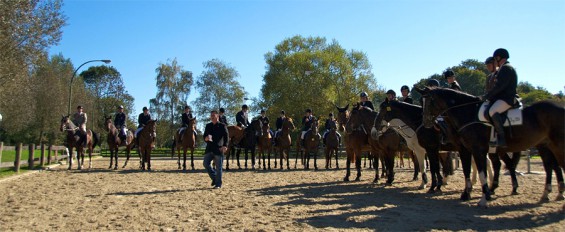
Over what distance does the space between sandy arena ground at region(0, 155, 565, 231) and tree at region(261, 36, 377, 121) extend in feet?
116

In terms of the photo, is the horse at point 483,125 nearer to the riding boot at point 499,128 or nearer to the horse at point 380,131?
the riding boot at point 499,128

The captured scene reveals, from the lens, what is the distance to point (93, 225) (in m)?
6.79

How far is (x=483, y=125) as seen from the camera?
28.8 feet

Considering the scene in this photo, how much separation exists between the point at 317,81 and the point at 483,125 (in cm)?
4001

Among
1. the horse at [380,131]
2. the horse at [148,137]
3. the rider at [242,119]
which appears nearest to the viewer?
the horse at [380,131]

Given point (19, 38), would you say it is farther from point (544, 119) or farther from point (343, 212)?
point (544, 119)

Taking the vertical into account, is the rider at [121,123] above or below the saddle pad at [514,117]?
above

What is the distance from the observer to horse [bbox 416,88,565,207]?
785 cm

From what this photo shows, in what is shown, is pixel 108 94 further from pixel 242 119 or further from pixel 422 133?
pixel 422 133

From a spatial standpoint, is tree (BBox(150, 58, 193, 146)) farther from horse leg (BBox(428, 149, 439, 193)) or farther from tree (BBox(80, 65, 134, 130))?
horse leg (BBox(428, 149, 439, 193))

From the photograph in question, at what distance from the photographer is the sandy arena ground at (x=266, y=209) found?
677 cm

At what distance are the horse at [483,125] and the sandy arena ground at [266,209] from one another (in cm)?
112

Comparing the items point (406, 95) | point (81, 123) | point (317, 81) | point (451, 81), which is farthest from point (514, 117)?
point (317, 81)

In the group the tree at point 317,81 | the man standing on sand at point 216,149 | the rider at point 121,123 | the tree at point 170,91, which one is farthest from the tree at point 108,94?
the man standing on sand at point 216,149
